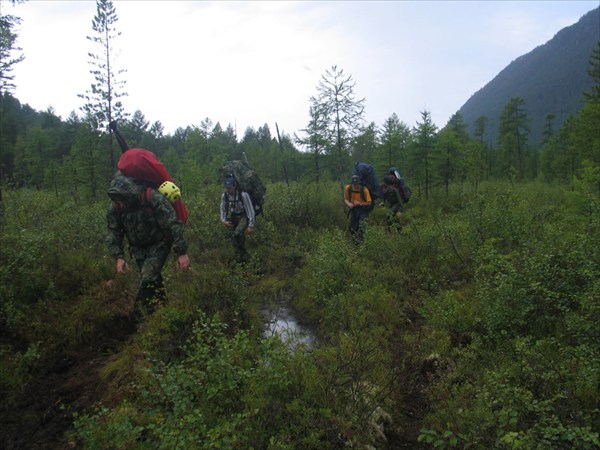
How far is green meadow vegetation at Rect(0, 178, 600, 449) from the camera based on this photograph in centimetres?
280

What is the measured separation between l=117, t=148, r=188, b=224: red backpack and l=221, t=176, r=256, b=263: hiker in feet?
9.72

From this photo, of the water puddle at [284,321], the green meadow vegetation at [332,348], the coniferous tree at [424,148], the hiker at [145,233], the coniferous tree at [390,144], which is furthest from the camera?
the coniferous tree at [390,144]

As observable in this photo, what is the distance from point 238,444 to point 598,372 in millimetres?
2897

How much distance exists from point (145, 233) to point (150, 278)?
1.91 feet

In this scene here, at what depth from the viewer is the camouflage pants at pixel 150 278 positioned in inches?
185

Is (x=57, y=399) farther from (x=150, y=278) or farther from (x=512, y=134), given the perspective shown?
(x=512, y=134)

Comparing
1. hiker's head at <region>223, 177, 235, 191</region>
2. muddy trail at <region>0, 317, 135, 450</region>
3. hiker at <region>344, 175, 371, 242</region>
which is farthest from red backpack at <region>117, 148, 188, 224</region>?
hiker at <region>344, 175, 371, 242</region>

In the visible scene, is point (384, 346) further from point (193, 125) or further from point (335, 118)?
point (193, 125)

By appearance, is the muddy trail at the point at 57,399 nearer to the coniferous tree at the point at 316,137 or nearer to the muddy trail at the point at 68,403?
the muddy trail at the point at 68,403

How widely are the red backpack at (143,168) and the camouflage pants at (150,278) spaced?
562 millimetres

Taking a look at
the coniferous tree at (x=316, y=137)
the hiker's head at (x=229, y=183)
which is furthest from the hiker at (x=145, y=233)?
the coniferous tree at (x=316, y=137)

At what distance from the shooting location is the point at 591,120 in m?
18.9

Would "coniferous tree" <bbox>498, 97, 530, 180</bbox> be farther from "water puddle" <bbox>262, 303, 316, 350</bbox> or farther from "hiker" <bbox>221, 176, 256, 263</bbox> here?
"water puddle" <bbox>262, 303, 316, 350</bbox>

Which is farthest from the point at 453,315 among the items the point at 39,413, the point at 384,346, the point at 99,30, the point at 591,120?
the point at 99,30
